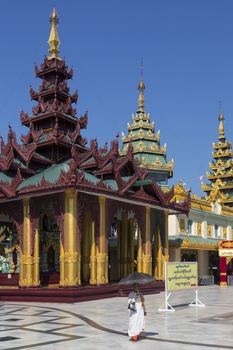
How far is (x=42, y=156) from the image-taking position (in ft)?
113

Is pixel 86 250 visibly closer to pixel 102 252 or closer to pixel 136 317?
pixel 102 252

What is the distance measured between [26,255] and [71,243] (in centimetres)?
356

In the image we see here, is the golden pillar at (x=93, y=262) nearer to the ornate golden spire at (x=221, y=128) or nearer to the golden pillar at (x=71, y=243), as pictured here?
the golden pillar at (x=71, y=243)

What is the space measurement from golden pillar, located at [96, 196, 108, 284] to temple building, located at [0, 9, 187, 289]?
0.06 meters

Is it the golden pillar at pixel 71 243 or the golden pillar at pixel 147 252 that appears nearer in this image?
the golden pillar at pixel 71 243

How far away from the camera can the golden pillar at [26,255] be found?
29391mm

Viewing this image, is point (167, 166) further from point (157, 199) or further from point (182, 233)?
point (157, 199)

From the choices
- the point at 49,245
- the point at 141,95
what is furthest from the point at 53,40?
the point at 141,95

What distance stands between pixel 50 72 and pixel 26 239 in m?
14.3

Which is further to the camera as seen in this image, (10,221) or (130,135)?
(130,135)

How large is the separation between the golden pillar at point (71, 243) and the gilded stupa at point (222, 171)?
43144mm

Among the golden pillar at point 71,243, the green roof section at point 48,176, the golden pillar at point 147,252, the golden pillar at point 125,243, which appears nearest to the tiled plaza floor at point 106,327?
the golden pillar at point 71,243

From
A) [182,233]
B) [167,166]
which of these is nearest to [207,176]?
[167,166]

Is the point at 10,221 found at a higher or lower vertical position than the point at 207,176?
lower
